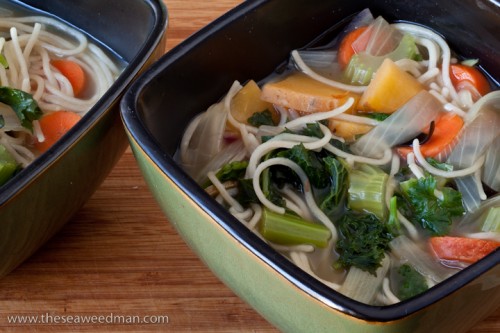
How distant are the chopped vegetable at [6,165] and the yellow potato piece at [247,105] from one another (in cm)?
66

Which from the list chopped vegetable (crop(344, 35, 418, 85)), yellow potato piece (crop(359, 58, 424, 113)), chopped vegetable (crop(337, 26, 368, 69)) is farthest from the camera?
chopped vegetable (crop(337, 26, 368, 69))

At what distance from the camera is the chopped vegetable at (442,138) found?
2.30m

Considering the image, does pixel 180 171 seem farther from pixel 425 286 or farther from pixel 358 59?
pixel 358 59

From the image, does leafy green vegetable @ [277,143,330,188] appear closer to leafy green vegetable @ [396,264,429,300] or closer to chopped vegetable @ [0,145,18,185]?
leafy green vegetable @ [396,264,429,300]

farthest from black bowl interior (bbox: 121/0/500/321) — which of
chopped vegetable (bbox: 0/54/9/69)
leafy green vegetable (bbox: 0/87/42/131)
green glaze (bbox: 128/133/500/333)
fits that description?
chopped vegetable (bbox: 0/54/9/69)

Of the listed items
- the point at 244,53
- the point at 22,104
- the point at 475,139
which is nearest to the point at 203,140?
the point at 244,53

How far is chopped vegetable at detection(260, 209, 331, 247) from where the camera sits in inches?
81.7

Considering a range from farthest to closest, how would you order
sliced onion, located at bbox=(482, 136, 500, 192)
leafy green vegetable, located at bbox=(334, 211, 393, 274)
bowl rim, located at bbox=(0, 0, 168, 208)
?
sliced onion, located at bbox=(482, 136, 500, 192) → leafy green vegetable, located at bbox=(334, 211, 393, 274) → bowl rim, located at bbox=(0, 0, 168, 208)

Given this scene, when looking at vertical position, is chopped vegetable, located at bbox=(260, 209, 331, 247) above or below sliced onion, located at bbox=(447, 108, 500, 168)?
below

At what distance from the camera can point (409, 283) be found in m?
2.00

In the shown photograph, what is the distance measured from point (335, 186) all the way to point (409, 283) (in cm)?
34

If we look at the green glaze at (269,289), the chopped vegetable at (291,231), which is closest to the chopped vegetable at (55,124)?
the green glaze at (269,289)

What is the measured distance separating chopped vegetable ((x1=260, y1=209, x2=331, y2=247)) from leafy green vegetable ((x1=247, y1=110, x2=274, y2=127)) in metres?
0.39

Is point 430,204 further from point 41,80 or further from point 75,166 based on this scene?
point 41,80
